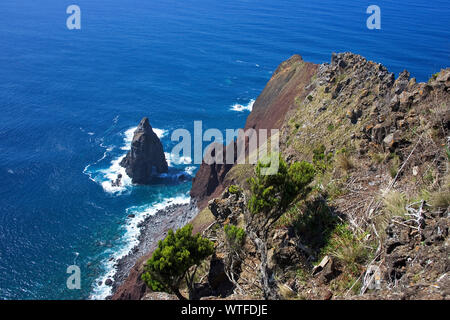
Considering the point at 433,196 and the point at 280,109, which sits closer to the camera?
the point at 433,196

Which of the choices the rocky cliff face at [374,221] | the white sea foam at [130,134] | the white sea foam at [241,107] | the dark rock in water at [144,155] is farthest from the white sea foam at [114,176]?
the rocky cliff face at [374,221]

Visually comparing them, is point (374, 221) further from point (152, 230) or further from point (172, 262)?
point (152, 230)

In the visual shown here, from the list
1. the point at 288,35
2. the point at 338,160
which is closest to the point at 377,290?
the point at 338,160

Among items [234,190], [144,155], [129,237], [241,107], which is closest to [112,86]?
[241,107]

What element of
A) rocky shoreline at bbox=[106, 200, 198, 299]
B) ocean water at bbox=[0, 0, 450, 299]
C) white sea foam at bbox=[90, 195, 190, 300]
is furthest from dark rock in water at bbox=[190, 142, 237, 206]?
ocean water at bbox=[0, 0, 450, 299]
